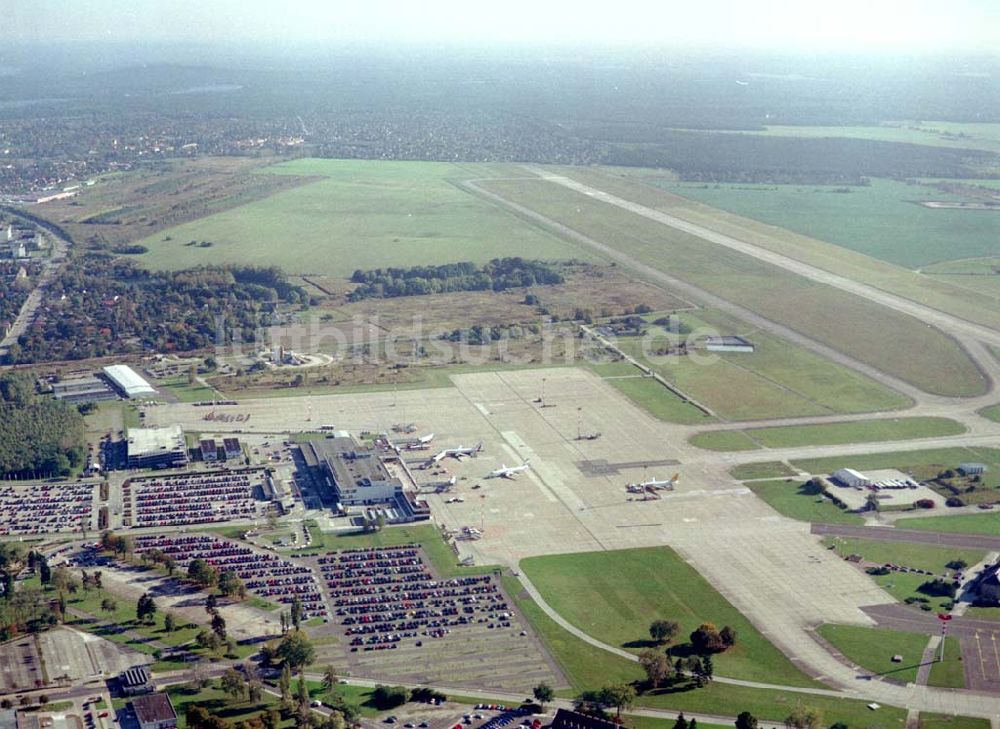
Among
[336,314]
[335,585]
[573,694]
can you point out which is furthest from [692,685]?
[336,314]

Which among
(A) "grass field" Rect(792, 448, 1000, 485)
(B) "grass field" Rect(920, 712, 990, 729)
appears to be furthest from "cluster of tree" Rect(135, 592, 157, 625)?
(A) "grass field" Rect(792, 448, 1000, 485)

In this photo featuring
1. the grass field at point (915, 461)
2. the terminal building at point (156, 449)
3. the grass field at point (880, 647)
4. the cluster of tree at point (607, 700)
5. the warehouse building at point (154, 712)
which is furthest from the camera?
the grass field at point (915, 461)

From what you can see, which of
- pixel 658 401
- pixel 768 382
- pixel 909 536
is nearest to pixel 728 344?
pixel 768 382

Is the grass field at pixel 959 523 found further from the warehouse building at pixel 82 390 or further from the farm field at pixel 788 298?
the warehouse building at pixel 82 390

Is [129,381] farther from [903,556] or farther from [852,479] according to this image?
[903,556]

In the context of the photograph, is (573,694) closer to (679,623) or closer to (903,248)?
(679,623)

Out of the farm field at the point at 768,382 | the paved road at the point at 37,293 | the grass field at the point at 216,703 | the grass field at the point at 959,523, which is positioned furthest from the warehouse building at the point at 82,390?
the grass field at the point at 959,523
